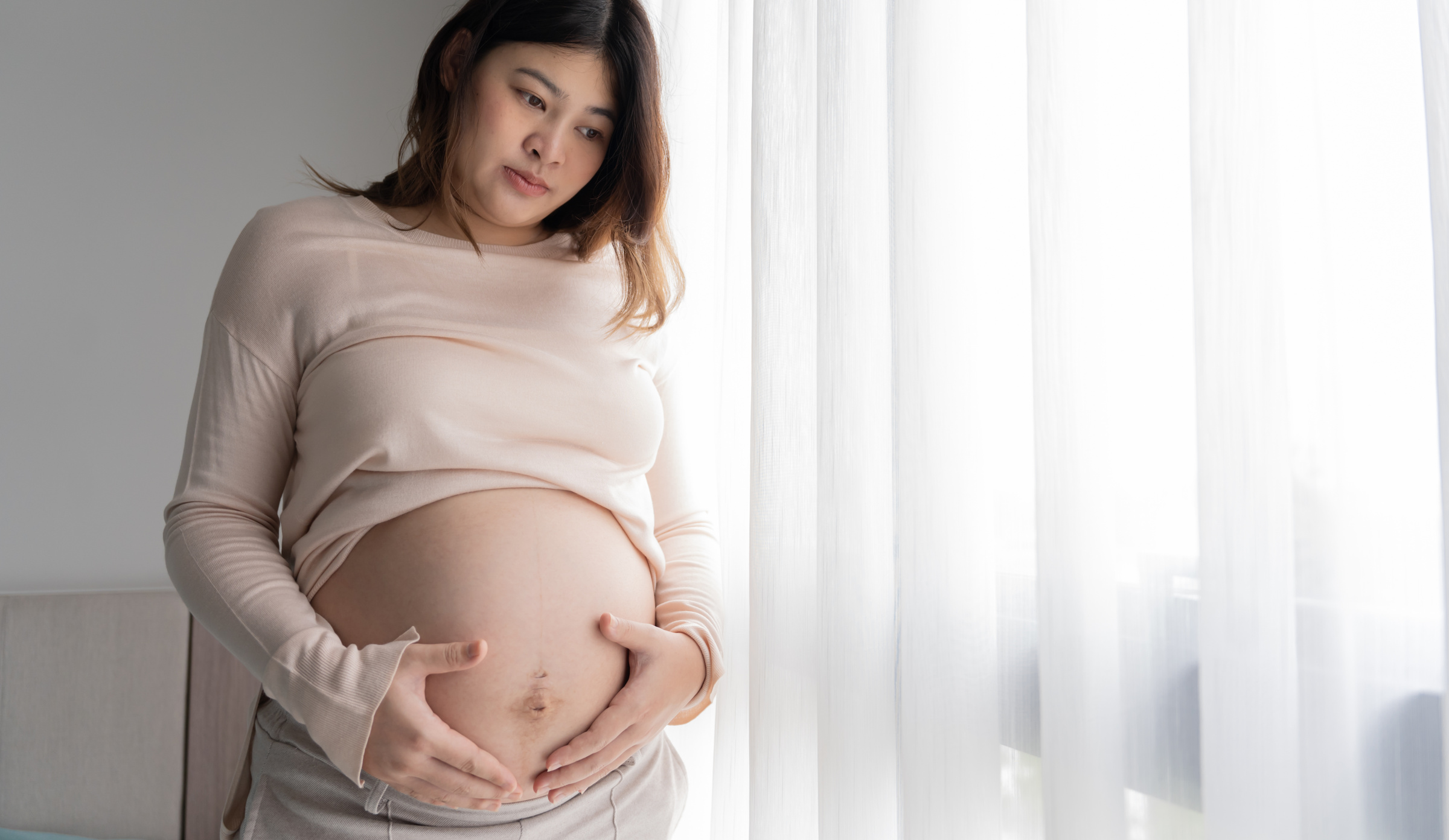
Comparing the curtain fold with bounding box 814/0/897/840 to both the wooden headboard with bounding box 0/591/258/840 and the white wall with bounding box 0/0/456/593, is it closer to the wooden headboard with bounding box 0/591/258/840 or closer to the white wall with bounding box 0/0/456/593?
the wooden headboard with bounding box 0/591/258/840

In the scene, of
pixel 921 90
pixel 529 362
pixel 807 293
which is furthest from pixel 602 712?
pixel 921 90

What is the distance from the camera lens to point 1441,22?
1.25ft

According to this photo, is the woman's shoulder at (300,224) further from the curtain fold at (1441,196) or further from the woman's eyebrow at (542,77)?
the curtain fold at (1441,196)

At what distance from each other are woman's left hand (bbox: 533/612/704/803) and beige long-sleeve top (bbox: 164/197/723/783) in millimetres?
35

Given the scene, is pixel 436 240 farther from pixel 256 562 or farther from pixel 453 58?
pixel 256 562

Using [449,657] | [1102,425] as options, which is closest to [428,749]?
[449,657]

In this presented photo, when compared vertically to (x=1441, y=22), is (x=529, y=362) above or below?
below

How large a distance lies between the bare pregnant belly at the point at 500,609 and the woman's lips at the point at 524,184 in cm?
30

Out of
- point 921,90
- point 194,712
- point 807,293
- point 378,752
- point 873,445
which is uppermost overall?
point 921,90

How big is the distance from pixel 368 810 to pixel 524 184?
0.58 metres

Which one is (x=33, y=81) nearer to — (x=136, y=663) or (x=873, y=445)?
(x=136, y=663)

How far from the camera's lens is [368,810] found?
2.20ft

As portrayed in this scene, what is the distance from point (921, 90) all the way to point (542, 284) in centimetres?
41

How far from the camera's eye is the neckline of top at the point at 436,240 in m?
0.84
